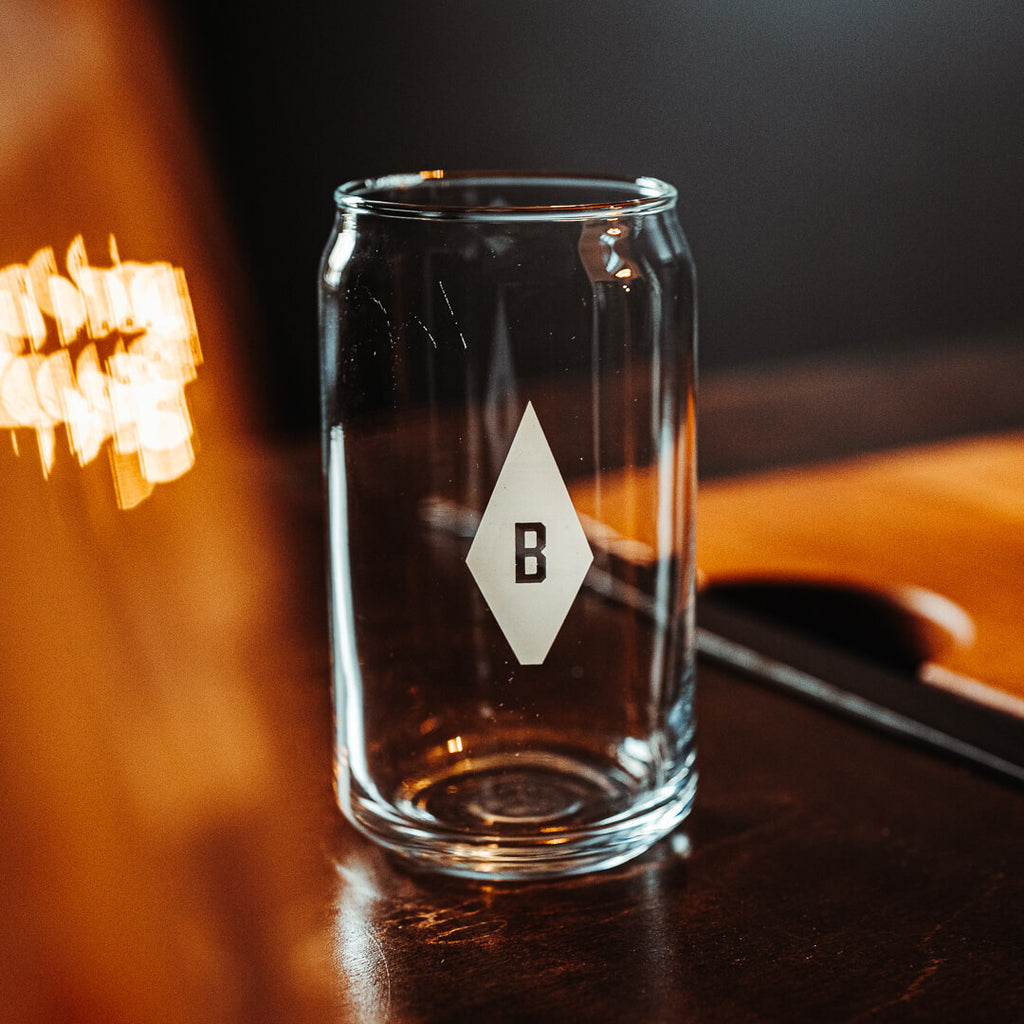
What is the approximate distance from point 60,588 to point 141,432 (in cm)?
37

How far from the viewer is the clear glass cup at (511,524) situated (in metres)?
0.38

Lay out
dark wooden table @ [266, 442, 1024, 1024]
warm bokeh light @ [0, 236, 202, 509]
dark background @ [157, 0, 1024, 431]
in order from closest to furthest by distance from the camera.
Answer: dark wooden table @ [266, 442, 1024, 1024]
warm bokeh light @ [0, 236, 202, 509]
dark background @ [157, 0, 1024, 431]

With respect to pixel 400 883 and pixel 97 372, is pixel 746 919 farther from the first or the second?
pixel 97 372

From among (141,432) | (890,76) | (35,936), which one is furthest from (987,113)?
(35,936)

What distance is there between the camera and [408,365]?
394 millimetres

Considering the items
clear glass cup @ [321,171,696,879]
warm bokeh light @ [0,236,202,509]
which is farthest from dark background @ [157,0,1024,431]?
clear glass cup @ [321,171,696,879]

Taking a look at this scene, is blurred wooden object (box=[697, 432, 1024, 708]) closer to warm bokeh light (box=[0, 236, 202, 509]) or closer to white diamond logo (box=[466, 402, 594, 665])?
white diamond logo (box=[466, 402, 594, 665])

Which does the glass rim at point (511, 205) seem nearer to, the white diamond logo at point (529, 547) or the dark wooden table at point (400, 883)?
the white diamond logo at point (529, 547)

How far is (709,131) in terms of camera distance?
1.87m

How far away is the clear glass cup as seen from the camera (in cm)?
38

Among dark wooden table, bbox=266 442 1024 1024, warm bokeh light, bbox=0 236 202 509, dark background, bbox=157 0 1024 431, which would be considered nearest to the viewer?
dark wooden table, bbox=266 442 1024 1024

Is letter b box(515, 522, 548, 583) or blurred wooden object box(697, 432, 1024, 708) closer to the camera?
letter b box(515, 522, 548, 583)

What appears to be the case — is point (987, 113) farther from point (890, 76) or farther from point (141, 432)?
point (141, 432)

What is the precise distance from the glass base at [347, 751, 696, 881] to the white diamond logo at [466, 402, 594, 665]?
0.17 ft
